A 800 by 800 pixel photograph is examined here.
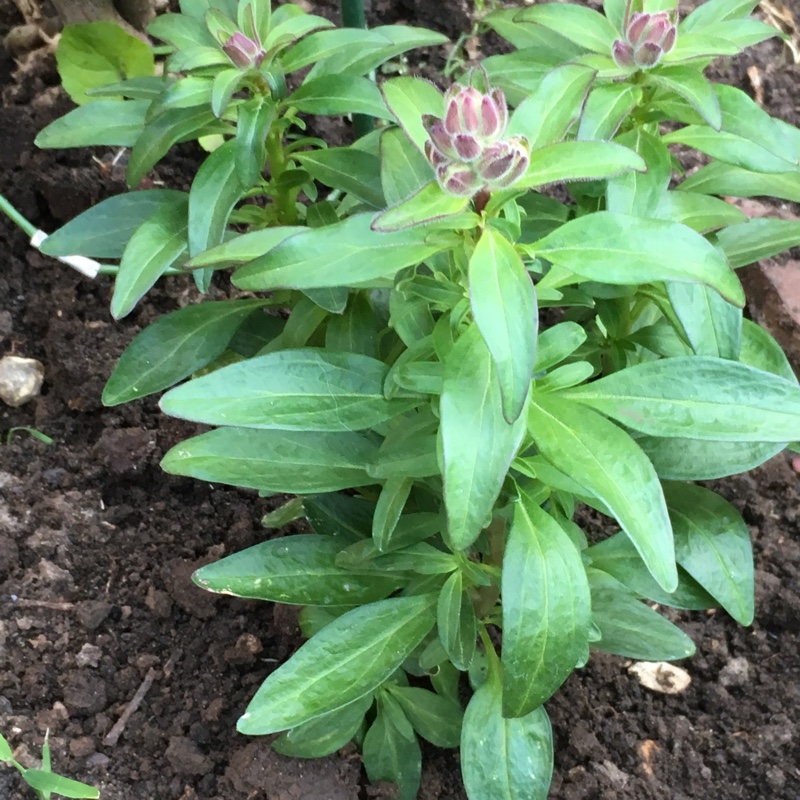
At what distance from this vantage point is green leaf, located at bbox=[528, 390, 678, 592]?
86 cm

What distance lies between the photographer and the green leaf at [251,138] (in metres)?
1.07

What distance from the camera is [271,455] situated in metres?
1.13

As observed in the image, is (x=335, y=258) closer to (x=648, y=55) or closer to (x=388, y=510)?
(x=388, y=510)

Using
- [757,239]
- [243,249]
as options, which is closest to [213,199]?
[243,249]

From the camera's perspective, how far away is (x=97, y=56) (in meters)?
1.82

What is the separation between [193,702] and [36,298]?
96cm

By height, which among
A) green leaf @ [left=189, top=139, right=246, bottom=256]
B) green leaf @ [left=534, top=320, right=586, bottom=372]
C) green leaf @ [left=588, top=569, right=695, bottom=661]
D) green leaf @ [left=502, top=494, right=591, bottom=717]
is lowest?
green leaf @ [left=588, top=569, right=695, bottom=661]

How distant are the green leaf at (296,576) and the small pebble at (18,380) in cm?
80

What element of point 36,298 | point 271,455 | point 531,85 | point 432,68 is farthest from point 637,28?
point 36,298

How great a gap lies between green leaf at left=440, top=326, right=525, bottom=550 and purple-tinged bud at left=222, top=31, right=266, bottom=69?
0.52 metres

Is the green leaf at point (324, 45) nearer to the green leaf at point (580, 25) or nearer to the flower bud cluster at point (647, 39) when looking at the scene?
the green leaf at point (580, 25)

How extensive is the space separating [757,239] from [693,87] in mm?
313

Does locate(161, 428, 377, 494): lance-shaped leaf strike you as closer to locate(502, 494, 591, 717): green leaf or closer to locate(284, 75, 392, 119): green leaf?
locate(502, 494, 591, 717): green leaf

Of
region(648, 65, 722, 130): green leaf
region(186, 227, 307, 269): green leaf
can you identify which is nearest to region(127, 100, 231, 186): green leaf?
region(186, 227, 307, 269): green leaf
